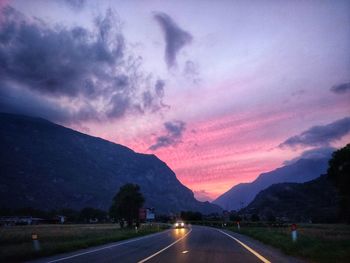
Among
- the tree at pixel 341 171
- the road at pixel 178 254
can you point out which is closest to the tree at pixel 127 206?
the tree at pixel 341 171

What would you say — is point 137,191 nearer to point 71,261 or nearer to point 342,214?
point 342,214

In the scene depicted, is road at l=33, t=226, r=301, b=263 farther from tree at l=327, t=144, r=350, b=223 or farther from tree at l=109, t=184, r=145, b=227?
tree at l=109, t=184, r=145, b=227

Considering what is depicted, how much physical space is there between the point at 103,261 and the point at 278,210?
7464 inches

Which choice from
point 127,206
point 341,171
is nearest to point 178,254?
point 341,171

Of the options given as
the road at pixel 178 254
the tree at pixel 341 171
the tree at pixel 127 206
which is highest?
the tree at pixel 127 206

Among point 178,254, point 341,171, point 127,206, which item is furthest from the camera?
point 127,206

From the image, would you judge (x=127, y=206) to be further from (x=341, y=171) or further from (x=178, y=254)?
(x=178, y=254)

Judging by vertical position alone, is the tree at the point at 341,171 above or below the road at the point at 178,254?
above

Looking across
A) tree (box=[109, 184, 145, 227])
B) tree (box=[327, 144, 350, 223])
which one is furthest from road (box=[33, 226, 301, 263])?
tree (box=[109, 184, 145, 227])

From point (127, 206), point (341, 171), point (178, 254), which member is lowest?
point (178, 254)

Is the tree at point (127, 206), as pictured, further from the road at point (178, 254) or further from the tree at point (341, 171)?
the road at point (178, 254)

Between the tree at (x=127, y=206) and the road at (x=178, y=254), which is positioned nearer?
the road at (x=178, y=254)

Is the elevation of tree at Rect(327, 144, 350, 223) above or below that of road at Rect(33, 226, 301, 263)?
above

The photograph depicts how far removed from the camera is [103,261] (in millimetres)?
16422
